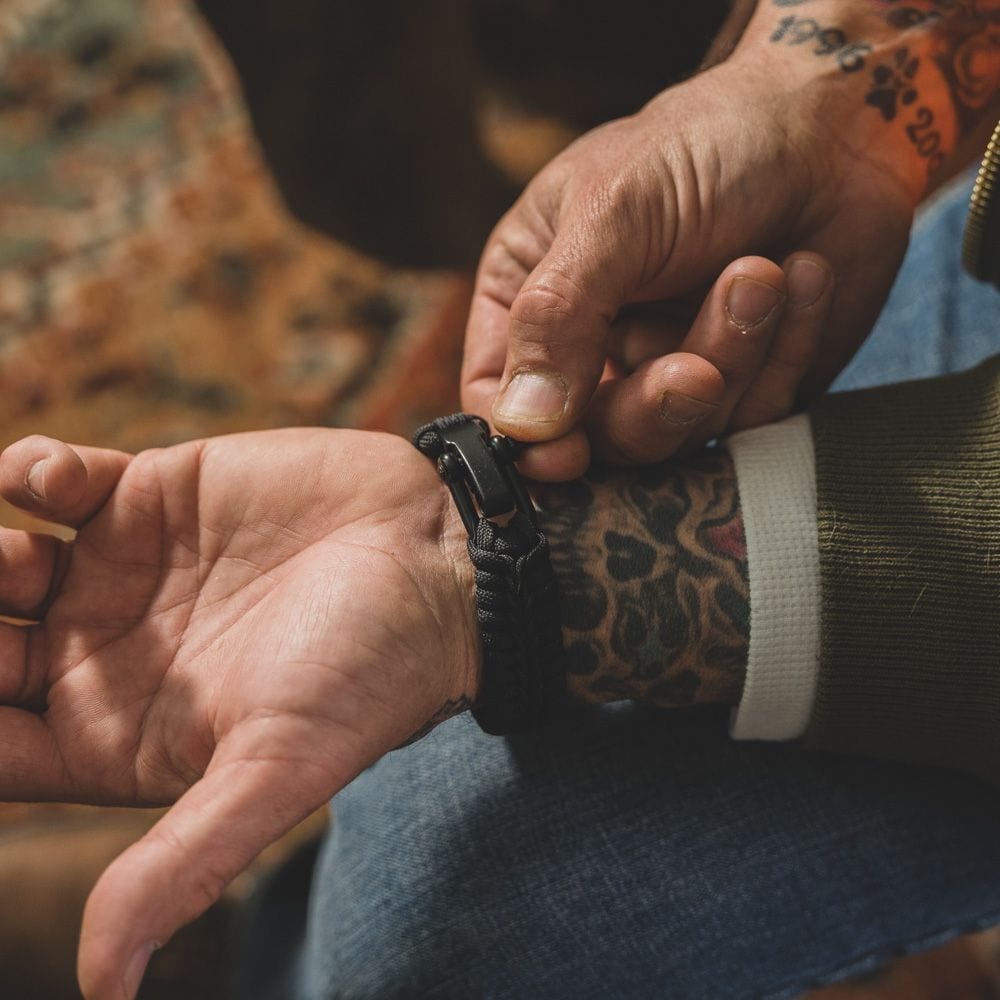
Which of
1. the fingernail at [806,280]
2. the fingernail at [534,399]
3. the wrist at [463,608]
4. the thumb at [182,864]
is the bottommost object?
the thumb at [182,864]

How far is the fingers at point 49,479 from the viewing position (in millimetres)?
726

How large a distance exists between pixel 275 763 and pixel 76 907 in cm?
79

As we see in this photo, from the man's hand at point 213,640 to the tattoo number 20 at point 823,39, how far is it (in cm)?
54

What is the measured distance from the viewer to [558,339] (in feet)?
2.40

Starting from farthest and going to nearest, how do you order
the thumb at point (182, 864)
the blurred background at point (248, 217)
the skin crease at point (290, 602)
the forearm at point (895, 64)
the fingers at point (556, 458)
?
the blurred background at point (248, 217) < the forearm at point (895, 64) < the fingers at point (556, 458) < the skin crease at point (290, 602) < the thumb at point (182, 864)

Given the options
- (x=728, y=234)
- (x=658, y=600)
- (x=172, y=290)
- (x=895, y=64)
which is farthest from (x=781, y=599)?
(x=172, y=290)

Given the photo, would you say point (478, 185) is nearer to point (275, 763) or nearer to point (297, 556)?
point (297, 556)

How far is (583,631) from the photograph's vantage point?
28.7 inches

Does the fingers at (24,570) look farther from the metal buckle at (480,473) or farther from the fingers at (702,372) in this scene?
the fingers at (702,372)

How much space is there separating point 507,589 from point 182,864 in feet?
0.89

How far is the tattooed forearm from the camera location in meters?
0.72

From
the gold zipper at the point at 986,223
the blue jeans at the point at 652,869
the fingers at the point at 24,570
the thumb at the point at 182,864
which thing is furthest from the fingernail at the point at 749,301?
the fingers at the point at 24,570

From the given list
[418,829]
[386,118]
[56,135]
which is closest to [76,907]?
[418,829]

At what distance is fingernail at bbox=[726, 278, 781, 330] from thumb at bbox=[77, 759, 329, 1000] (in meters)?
0.45
